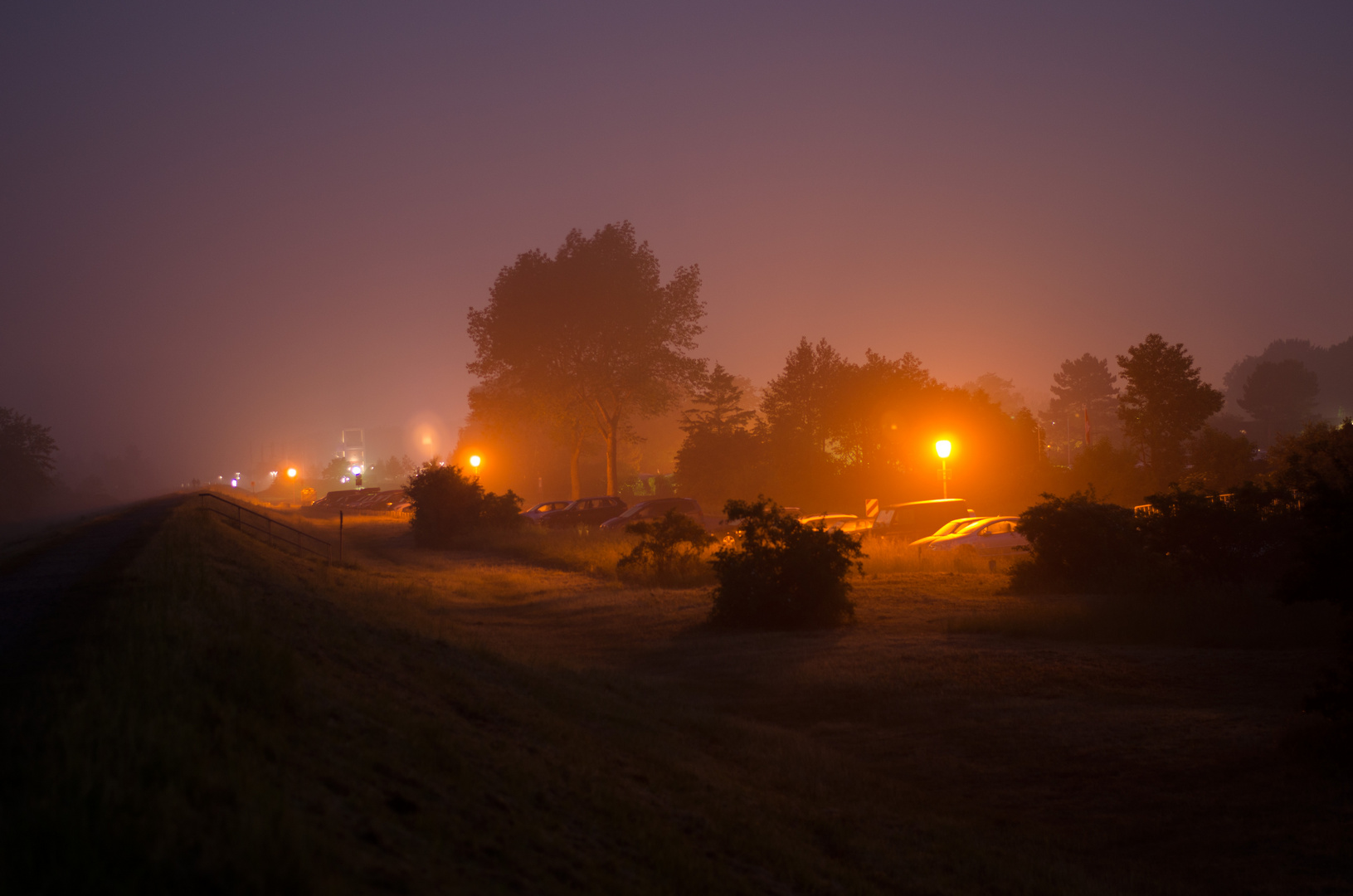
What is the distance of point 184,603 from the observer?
23.5 ft

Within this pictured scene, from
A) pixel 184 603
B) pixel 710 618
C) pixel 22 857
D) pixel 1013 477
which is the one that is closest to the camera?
pixel 22 857

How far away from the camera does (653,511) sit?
3503 cm

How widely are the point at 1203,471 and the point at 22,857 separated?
39.1 m

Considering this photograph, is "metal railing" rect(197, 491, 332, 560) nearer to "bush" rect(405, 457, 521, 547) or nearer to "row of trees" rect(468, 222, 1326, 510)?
"bush" rect(405, 457, 521, 547)

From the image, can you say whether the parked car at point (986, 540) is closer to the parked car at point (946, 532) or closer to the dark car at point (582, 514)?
the parked car at point (946, 532)

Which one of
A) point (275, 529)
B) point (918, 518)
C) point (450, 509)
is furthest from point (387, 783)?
point (275, 529)

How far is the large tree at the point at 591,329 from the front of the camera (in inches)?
1828

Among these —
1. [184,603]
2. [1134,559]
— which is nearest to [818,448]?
[1134,559]

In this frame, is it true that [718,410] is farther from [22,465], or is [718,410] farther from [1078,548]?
[22,465]

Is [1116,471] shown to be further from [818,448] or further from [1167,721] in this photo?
[1167,721]

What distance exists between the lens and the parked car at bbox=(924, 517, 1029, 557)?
2170 cm

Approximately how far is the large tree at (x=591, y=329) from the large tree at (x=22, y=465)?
182 feet

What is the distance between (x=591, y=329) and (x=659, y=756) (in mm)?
40895

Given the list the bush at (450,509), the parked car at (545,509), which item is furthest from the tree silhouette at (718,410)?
the bush at (450,509)
